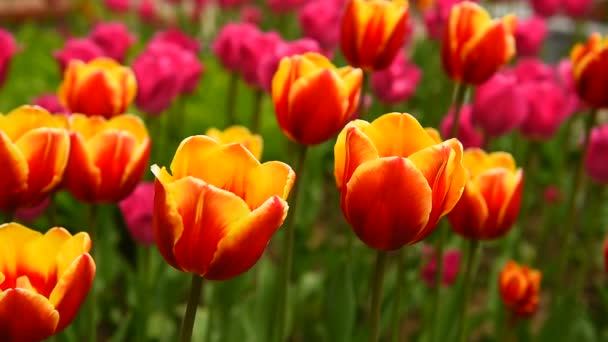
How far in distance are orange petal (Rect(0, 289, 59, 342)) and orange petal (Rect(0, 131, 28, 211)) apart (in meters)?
0.19

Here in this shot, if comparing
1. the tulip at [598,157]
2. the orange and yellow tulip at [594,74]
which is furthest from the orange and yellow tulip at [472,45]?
the tulip at [598,157]

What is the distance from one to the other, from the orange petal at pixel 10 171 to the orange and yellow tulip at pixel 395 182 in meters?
0.29

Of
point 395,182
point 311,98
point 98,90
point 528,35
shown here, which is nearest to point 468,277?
point 311,98

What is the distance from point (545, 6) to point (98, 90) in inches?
77.5

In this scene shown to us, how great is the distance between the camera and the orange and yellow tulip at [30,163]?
0.81 metres

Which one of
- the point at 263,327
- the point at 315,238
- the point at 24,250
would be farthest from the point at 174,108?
the point at 24,250

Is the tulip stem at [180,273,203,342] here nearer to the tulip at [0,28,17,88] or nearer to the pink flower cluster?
the pink flower cluster

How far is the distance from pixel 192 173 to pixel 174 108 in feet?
4.74

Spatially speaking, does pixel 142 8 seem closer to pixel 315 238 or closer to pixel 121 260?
pixel 315 238

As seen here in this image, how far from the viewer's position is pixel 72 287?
680 mm

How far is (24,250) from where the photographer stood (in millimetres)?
736

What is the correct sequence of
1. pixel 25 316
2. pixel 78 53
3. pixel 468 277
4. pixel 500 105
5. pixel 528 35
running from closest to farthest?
pixel 25 316 → pixel 468 277 → pixel 500 105 → pixel 78 53 → pixel 528 35

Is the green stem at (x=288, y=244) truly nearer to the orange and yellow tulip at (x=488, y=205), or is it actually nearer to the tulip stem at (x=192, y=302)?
the orange and yellow tulip at (x=488, y=205)

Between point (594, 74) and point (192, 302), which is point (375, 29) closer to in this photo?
point (594, 74)
